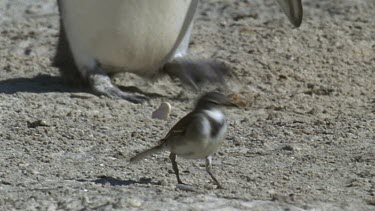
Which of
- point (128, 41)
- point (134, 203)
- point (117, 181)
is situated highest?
point (134, 203)

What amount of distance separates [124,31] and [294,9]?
3.15 ft

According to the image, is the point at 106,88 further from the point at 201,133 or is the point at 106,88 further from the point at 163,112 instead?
the point at 201,133

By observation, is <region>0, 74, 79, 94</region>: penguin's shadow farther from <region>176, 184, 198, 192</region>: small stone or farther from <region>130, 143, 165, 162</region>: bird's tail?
<region>176, 184, 198, 192</region>: small stone

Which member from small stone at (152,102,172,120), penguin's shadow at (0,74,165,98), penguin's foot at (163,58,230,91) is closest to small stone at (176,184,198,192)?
small stone at (152,102,172,120)

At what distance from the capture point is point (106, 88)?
7402 millimetres

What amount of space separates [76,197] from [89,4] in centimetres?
278

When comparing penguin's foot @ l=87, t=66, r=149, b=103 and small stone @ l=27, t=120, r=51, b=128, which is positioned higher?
small stone @ l=27, t=120, r=51, b=128

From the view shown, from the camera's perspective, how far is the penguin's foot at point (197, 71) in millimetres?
7544

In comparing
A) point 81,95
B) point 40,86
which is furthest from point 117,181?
point 40,86

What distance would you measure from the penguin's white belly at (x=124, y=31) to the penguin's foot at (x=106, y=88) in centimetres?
9

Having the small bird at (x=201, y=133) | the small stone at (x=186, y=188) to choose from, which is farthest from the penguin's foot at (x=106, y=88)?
the small stone at (x=186, y=188)

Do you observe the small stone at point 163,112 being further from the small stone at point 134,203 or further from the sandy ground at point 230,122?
the small stone at point 134,203

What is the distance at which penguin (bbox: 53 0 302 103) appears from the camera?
7.42 meters

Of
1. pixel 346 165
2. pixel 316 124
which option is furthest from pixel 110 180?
pixel 316 124
